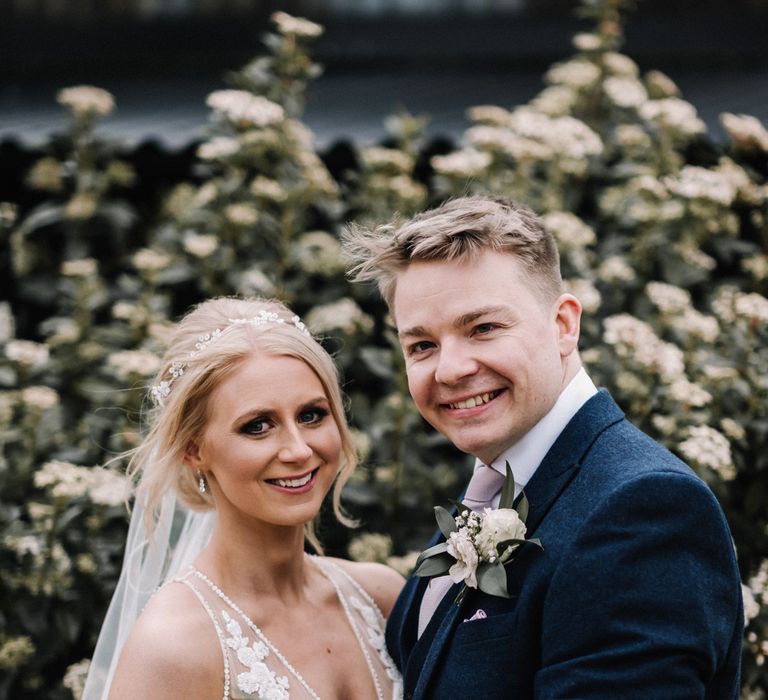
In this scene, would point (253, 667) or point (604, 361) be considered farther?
point (604, 361)

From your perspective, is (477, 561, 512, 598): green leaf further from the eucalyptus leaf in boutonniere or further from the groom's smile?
the groom's smile

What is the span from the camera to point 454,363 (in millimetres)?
2318

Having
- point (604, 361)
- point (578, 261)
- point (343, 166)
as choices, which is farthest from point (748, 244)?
point (343, 166)

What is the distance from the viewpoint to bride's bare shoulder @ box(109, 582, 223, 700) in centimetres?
243

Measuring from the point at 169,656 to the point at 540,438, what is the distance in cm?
107

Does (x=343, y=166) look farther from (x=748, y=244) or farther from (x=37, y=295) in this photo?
(x=748, y=244)

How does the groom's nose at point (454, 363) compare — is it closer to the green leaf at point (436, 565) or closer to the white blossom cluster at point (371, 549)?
the green leaf at point (436, 565)

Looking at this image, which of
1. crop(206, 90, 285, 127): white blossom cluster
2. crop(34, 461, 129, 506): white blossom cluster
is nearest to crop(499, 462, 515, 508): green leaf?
crop(34, 461, 129, 506): white blossom cluster

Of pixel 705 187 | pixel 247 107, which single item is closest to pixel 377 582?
pixel 705 187

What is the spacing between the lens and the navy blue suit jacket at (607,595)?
1914 mm

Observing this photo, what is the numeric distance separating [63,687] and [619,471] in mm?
2586

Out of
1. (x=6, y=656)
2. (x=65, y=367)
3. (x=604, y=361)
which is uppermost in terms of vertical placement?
(x=604, y=361)

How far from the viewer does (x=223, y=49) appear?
880 centimetres

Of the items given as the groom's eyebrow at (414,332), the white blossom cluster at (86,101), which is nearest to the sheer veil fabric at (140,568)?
the groom's eyebrow at (414,332)
